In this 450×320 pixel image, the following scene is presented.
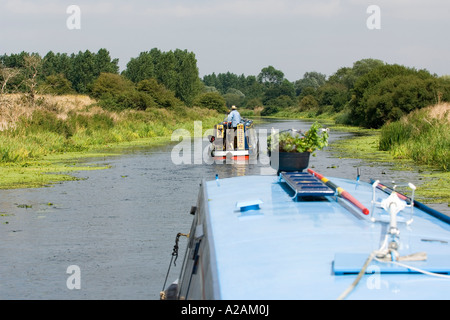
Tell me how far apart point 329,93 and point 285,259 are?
119035 millimetres

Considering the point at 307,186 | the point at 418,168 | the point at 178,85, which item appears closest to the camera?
the point at 307,186

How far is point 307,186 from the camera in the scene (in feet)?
21.4

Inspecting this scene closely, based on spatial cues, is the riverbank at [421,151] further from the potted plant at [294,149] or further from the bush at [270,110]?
the bush at [270,110]

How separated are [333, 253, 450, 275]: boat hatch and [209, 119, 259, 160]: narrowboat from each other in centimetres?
2214

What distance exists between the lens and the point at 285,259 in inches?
177

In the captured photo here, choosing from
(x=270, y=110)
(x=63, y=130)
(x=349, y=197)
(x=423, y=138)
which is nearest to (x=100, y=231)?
(x=349, y=197)

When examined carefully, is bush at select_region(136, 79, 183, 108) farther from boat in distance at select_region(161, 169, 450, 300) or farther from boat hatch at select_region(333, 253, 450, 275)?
boat hatch at select_region(333, 253, 450, 275)

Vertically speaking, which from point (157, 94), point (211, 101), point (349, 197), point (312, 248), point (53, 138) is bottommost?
point (53, 138)

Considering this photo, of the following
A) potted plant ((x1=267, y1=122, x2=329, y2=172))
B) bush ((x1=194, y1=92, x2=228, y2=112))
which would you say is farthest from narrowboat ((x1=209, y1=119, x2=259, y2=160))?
bush ((x1=194, y1=92, x2=228, y2=112))

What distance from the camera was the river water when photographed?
31.3ft

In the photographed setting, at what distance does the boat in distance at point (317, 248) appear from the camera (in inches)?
153

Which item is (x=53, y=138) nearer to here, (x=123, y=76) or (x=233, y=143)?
(x=233, y=143)

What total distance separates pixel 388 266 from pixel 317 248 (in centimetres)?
76
